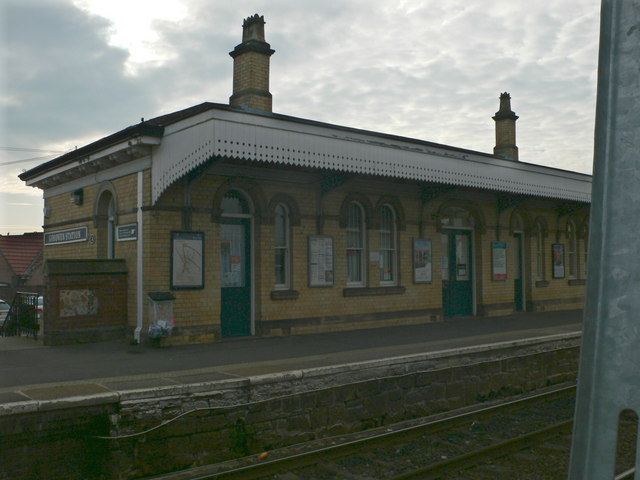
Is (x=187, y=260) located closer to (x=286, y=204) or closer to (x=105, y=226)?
(x=286, y=204)

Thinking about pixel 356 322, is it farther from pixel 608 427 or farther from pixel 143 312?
pixel 608 427

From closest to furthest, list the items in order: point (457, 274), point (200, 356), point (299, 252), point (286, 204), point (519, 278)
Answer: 1. point (200, 356)
2. point (286, 204)
3. point (299, 252)
4. point (457, 274)
5. point (519, 278)

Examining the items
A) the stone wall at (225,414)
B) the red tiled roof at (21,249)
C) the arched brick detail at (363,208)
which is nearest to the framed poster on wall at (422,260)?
the arched brick detail at (363,208)

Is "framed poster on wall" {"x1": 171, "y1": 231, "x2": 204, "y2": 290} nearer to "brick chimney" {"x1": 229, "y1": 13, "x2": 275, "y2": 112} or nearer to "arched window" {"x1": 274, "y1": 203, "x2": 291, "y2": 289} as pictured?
"arched window" {"x1": 274, "y1": 203, "x2": 291, "y2": 289}

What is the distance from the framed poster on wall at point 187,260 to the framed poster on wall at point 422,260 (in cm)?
563

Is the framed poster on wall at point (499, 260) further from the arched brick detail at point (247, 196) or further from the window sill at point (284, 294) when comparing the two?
the arched brick detail at point (247, 196)

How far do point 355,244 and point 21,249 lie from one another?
1110 inches

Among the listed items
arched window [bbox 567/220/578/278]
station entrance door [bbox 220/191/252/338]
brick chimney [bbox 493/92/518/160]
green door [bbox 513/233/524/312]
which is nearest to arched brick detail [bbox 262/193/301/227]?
station entrance door [bbox 220/191/252/338]

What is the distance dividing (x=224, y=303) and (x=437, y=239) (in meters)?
6.01

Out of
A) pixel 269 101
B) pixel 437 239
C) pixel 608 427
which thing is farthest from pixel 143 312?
pixel 608 427

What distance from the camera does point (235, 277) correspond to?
37.8 ft

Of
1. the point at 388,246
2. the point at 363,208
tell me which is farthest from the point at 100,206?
the point at 388,246

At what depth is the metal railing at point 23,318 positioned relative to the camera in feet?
38.3

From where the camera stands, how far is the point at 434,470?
594 cm
